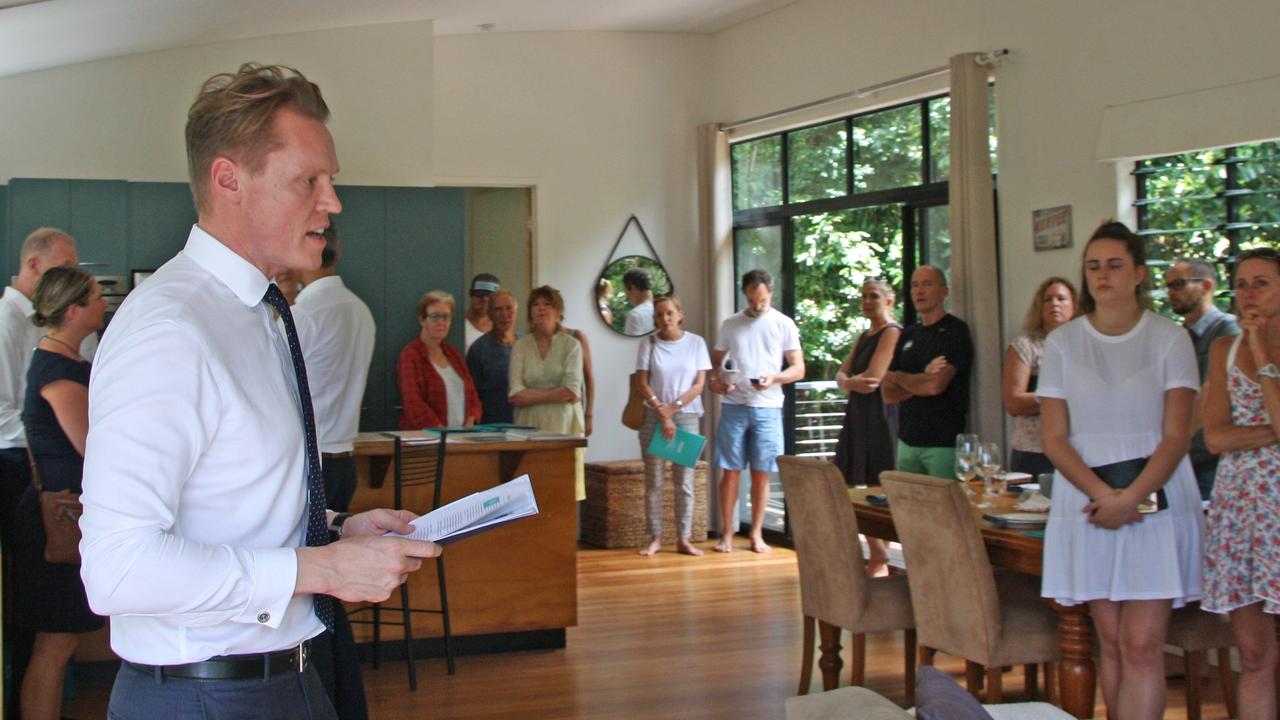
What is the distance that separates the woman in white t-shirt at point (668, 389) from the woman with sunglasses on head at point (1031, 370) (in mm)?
2718

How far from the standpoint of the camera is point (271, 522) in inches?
63.7

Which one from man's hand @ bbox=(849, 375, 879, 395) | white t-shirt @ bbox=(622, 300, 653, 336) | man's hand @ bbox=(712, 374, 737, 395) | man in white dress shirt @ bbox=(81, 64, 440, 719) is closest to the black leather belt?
man in white dress shirt @ bbox=(81, 64, 440, 719)

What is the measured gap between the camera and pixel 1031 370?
5.84 metres

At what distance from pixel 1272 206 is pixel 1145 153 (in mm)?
622

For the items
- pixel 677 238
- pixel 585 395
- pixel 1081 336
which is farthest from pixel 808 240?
pixel 1081 336

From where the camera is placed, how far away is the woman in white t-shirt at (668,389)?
8.18 m

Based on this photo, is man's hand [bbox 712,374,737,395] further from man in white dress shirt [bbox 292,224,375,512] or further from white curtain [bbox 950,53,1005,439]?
man in white dress shirt [bbox 292,224,375,512]

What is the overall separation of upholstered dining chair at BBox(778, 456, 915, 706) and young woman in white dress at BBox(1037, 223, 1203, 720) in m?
0.85

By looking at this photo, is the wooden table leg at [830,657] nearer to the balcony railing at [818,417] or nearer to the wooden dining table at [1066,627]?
the wooden dining table at [1066,627]

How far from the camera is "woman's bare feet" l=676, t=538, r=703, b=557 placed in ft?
27.2

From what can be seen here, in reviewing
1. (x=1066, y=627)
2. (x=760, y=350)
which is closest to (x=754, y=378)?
(x=760, y=350)

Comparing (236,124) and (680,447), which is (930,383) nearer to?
(680,447)

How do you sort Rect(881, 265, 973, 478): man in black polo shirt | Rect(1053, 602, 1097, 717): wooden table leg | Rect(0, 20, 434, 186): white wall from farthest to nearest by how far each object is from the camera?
1. Rect(0, 20, 434, 186): white wall
2. Rect(881, 265, 973, 478): man in black polo shirt
3. Rect(1053, 602, 1097, 717): wooden table leg

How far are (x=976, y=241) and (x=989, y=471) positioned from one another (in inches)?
105
